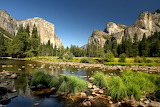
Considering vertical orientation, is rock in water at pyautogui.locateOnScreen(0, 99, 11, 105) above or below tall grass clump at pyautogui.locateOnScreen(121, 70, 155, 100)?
below

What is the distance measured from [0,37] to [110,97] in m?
96.4

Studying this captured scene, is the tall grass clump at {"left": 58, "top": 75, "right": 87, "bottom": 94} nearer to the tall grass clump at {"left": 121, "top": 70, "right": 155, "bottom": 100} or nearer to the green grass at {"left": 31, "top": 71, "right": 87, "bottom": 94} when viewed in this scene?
the green grass at {"left": 31, "top": 71, "right": 87, "bottom": 94}

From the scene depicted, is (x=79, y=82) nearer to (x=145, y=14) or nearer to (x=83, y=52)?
(x=83, y=52)

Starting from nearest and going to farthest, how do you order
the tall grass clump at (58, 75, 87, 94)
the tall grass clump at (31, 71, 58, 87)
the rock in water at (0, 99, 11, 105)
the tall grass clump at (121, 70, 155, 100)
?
the rock in water at (0, 99, 11, 105) < the tall grass clump at (121, 70, 155, 100) < the tall grass clump at (58, 75, 87, 94) < the tall grass clump at (31, 71, 58, 87)

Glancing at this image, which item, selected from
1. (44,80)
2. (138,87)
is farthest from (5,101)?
(138,87)

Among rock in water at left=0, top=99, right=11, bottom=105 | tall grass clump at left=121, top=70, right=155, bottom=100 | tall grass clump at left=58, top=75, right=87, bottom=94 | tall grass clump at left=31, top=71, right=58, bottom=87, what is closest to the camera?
rock in water at left=0, top=99, right=11, bottom=105

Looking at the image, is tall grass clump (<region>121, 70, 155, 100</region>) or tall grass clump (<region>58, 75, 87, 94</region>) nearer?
tall grass clump (<region>121, 70, 155, 100</region>)

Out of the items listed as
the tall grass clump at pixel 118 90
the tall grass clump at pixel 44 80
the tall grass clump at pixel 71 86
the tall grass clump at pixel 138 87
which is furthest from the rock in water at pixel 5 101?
the tall grass clump at pixel 138 87

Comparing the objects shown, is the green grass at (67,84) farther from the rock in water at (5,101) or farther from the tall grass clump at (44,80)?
the rock in water at (5,101)

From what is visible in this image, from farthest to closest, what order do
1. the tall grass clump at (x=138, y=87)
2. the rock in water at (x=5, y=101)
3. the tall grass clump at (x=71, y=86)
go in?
the tall grass clump at (x=71, y=86) → the tall grass clump at (x=138, y=87) → the rock in water at (x=5, y=101)

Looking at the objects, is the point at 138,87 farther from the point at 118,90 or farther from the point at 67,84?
the point at 67,84

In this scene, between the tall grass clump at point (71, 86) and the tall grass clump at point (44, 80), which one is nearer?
the tall grass clump at point (71, 86)

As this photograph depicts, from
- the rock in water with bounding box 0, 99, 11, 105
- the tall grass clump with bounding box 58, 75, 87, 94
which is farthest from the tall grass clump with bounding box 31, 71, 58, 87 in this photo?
the rock in water with bounding box 0, 99, 11, 105

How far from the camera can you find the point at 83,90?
9.70m
